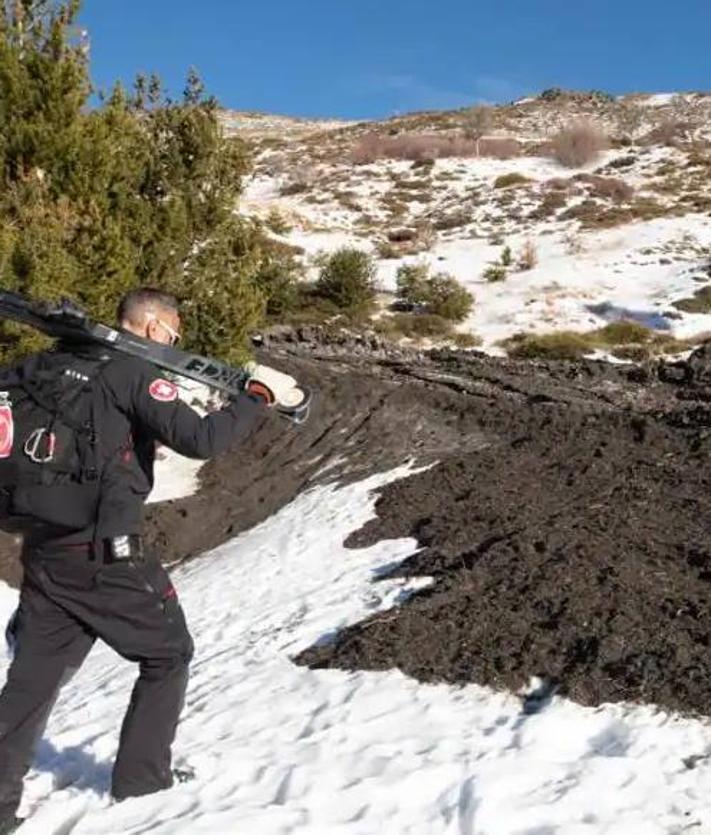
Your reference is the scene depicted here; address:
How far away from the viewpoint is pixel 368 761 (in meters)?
4.32

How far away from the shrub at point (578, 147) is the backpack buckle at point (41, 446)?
43.9 m

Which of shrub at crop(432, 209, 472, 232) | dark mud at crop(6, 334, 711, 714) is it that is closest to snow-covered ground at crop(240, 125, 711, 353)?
shrub at crop(432, 209, 472, 232)

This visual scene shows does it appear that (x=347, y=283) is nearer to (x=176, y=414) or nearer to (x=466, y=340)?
(x=466, y=340)

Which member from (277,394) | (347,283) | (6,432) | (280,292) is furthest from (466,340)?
(6,432)

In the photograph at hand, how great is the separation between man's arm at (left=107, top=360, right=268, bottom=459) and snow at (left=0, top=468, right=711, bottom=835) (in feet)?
5.09

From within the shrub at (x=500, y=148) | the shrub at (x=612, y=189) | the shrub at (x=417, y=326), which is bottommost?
the shrub at (x=417, y=326)

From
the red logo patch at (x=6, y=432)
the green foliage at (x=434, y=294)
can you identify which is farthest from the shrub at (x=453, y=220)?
the red logo patch at (x=6, y=432)

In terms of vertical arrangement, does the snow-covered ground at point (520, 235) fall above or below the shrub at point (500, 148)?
below

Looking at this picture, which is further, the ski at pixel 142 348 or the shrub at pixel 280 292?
the shrub at pixel 280 292

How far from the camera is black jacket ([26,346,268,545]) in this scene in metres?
3.29

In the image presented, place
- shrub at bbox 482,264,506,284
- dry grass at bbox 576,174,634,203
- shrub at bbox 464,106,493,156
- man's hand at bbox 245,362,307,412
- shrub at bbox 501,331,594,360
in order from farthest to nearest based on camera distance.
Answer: shrub at bbox 464,106,493,156
dry grass at bbox 576,174,634,203
shrub at bbox 482,264,506,284
shrub at bbox 501,331,594,360
man's hand at bbox 245,362,307,412

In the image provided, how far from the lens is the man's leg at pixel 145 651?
11.4 ft

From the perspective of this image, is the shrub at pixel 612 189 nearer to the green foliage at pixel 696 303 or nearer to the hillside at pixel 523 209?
the hillside at pixel 523 209

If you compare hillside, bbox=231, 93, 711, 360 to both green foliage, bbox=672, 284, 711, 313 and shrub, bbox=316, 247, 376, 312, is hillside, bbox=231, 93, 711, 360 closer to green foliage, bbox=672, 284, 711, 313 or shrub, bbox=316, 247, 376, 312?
green foliage, bbox=672, 284, 711, 313
